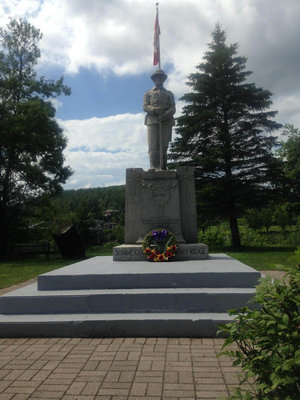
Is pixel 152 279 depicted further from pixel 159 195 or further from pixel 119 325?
pixel 159 195

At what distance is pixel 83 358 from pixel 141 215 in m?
3.90

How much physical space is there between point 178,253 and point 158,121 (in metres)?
3.28

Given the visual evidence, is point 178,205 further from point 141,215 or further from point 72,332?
point 72,332

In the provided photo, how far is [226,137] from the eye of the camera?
713 inches

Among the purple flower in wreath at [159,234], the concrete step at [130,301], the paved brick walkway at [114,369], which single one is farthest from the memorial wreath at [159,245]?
the paved brick walkway at [114,369]

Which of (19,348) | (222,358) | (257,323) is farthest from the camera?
(19,348)

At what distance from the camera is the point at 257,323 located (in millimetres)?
1788

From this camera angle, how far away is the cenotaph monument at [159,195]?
21.6 ft

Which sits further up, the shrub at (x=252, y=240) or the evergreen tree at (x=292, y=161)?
the evergreen tree at (x=292, y=161)

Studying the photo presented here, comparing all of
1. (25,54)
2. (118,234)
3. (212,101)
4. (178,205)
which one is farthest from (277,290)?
(118,234)

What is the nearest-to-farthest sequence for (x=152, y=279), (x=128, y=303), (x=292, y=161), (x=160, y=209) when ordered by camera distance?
1. (x=128, y=303)
2. (x=152, y=279)
3. (x=160, y=209)
4. (x=292, y=161)

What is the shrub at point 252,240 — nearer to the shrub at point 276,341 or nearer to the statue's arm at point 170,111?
the statue's arm at point 170,111

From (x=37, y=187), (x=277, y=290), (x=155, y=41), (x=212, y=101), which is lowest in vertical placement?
(x=277, y=290)

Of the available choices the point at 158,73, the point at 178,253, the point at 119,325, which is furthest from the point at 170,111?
the point at 119,325
